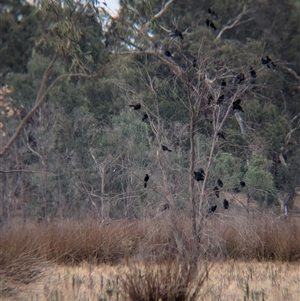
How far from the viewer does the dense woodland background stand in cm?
965

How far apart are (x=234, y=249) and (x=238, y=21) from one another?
1408cm

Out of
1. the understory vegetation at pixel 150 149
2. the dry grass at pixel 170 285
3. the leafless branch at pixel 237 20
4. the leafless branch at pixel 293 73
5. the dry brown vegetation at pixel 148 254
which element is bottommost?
the dry grass at pixel 170 285

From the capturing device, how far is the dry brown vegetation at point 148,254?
6.12m

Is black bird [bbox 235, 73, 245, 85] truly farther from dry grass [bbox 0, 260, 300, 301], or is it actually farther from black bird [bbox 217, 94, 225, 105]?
dry grass [bbox 0, 260, 300, 301]

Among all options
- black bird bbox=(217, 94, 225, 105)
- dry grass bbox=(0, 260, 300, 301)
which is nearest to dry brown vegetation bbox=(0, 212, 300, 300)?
dry grass bbox=(0, 260, 300, 301)

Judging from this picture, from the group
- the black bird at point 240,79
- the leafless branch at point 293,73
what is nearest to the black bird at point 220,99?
the black bird at point 240,79

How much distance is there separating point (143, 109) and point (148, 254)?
3340 mm

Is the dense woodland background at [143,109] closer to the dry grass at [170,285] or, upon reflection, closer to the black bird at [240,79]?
the black bird at [240,79]

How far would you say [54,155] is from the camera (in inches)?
705

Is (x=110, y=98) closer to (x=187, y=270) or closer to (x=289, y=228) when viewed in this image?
(x=289, y=228)

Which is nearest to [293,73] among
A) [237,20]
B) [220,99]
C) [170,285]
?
[237,20]

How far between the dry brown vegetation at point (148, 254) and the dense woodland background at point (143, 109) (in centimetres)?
53

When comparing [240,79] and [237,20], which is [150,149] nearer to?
[240,79]

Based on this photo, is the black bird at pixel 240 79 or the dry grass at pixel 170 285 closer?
the dry grass at pixel 170 285
